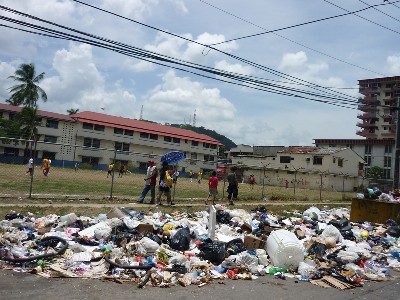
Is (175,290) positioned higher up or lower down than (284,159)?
lower down

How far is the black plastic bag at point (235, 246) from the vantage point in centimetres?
784

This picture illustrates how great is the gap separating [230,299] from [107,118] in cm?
5845

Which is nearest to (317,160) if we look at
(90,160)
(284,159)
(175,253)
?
(284,159)

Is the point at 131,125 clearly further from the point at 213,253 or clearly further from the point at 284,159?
the point at 213,253

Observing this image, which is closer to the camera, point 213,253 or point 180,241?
point 213,253

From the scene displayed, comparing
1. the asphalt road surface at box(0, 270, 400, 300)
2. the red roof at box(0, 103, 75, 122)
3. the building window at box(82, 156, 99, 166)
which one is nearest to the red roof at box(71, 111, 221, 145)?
the red roof at box(0, 103, 75, 122)

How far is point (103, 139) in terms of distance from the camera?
190ft

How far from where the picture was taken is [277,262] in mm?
7246

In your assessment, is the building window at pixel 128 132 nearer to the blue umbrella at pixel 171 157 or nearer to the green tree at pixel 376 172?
the green tree at pixel 376 172

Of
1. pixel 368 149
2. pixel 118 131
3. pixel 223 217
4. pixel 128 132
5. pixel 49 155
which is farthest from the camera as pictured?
pixel 368 149

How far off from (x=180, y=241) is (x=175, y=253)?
502 mm

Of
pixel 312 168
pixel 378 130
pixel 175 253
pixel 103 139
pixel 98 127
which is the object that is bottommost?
pixel 175 253

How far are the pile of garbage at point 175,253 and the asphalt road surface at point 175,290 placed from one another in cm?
19

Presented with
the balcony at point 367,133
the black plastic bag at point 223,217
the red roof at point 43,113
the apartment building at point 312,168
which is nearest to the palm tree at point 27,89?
the red roof at point 43,113
